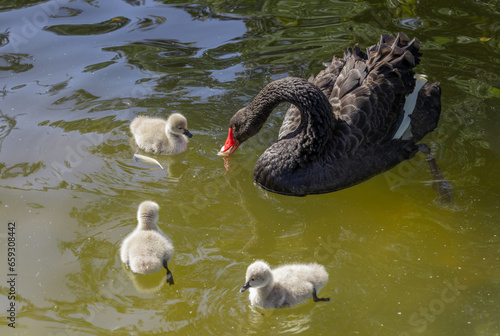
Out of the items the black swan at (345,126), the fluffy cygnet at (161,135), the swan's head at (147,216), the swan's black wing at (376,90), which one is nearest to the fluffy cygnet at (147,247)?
the swan's head at (147,216)

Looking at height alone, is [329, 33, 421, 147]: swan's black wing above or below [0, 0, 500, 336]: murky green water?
above

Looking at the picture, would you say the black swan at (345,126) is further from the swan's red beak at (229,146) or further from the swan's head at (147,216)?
the swan's head at (147,216)

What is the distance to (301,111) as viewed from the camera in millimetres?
5617

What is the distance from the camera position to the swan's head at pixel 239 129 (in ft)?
19.2

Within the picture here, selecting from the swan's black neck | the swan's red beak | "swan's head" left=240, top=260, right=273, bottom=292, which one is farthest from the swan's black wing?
"swan's head" left=240, top=260, right=273, bottom=292

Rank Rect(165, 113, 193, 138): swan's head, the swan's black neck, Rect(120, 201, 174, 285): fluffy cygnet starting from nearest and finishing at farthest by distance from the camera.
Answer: Rect(120, 201, 174, 285): fluffy cygnet, the swan's black neck, Rect(165, 113, 193, 138): swan's head

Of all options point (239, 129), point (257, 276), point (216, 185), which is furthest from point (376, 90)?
point (257, 276)

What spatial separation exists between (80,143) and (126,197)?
1.13 metres

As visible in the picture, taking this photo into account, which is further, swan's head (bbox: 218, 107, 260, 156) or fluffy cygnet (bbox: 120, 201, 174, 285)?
swan's head (bbox: 218, 107, 260, 156)

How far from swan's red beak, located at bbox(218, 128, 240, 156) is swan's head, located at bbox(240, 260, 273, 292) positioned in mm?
2149

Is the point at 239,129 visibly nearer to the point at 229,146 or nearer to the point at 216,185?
the point at 229,146

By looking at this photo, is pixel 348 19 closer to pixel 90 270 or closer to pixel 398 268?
pixel 398 268

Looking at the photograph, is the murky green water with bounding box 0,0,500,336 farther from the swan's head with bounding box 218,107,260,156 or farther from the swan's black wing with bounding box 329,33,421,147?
the swan's black wing with bounding box 329,33,421,147

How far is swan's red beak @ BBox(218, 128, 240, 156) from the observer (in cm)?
588
